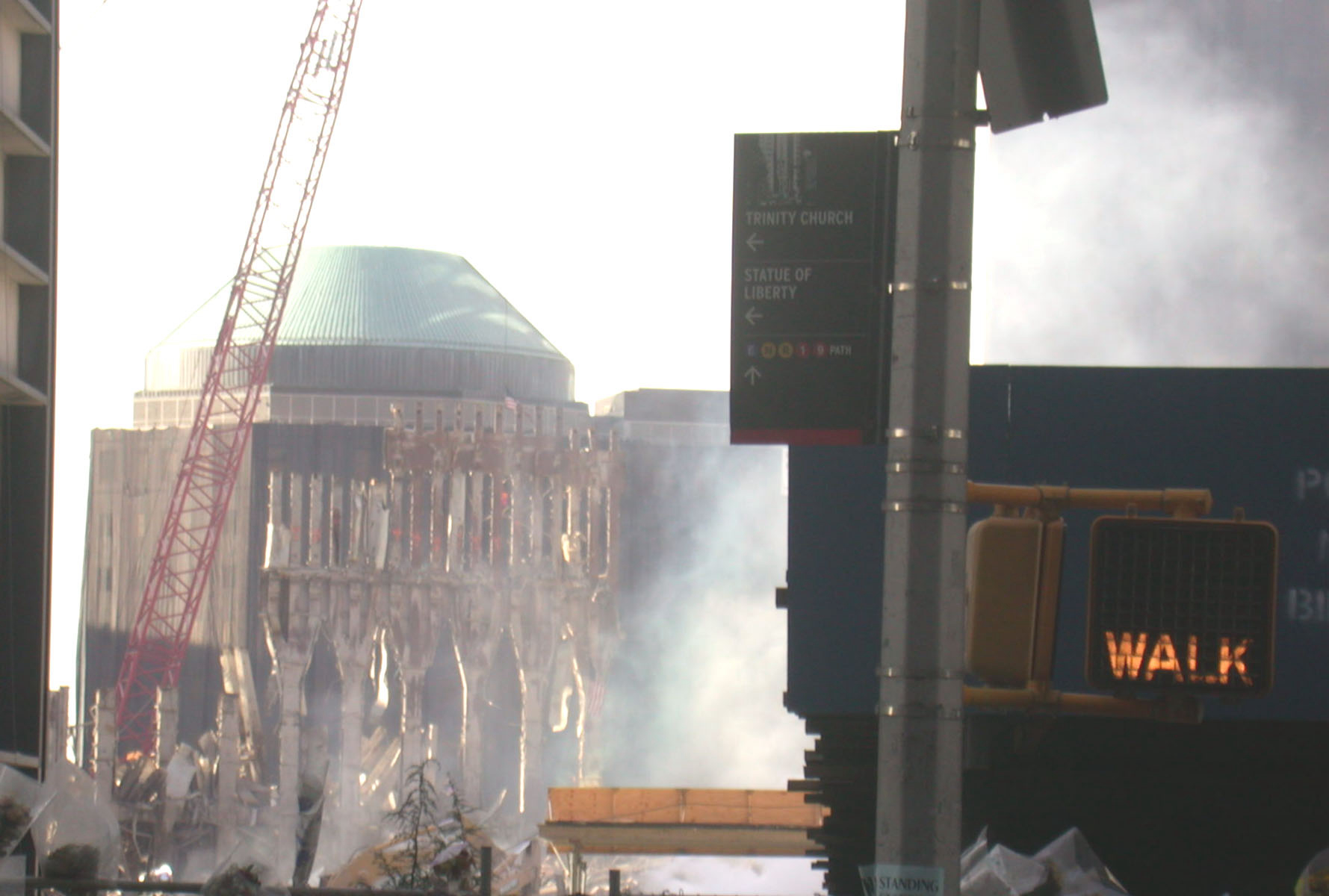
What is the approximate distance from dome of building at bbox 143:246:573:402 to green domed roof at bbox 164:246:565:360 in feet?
0.24

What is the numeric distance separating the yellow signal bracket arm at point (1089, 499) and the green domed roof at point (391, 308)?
271 ft

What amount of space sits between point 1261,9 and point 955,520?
907 inches

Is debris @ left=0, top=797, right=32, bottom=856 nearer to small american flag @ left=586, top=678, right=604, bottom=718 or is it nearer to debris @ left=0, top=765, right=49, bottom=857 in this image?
debris @ left=0, top=765, right=49, bottom=857

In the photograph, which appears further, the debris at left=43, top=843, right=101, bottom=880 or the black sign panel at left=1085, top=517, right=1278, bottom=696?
the debris at left=43, top=843, right=101, bottom=880

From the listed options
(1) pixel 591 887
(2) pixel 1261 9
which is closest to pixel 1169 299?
(2) pixel 1261 9

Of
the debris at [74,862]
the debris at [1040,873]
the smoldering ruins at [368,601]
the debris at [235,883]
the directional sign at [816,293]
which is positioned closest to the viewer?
the directional sign at [816,293]

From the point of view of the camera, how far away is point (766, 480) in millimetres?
86938

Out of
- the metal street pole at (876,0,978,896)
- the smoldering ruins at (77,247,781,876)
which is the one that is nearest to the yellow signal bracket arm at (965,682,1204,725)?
the metal street pole at (876,0,978,896)

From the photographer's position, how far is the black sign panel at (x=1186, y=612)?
5359mm

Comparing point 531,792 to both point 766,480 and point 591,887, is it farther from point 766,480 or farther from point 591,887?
point 766,480

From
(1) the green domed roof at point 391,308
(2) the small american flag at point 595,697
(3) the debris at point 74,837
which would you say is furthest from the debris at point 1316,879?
(1) the green domed roof at point 391,308

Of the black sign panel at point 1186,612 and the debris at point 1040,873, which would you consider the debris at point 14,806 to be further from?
the black sign panel at point 1186,612

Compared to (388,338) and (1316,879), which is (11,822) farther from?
(388,338)

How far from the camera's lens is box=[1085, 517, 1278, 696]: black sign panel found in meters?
5.36
